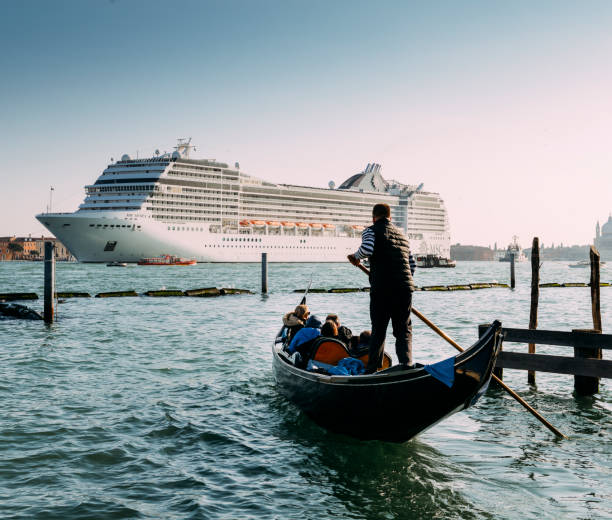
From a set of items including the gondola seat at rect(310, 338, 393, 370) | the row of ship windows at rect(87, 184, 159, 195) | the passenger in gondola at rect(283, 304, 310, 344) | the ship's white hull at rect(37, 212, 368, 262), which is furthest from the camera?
the row of ship windows at rect(87, 184, 159, 195)

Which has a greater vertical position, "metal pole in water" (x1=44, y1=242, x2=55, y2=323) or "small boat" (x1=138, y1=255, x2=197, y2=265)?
"small boat" (x1=138, y1=255, x2=197, y2=265)

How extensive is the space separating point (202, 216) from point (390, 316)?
73.4 m

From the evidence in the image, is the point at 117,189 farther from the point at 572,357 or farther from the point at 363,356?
the point at 572,357

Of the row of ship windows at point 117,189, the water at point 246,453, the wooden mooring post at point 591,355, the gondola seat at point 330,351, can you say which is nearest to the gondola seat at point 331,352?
the gondola seat at point 330,351

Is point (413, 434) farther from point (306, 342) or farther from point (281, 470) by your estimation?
point (306, 342)

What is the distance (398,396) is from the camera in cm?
564

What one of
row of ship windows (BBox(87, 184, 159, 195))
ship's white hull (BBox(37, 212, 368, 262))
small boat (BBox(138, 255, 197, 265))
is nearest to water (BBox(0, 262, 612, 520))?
small boat (BBox(138, 255, 197, 265))

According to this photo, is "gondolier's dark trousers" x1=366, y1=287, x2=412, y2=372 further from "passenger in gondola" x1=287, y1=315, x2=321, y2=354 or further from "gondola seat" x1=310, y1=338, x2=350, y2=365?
"passenger in gondola" x1=287, y1=315, x2=321, y2=354

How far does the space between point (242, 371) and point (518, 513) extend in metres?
6.80

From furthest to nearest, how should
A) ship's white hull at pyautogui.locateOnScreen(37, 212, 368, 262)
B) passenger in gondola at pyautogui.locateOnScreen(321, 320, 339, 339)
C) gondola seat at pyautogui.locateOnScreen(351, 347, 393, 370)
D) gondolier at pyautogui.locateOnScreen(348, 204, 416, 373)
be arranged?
ship's white hull at pyautogui.locateOnScreen(37, 212, 368, 262), passenger in gondola at pyautogui.locateOnScreen(321, 320, 339, 339), gondola seat at pyautogui.locateOnScreen(351, 347, 393, 370), gondolier at pyautogui.locateOnScreen(348, 204, 416, 373)

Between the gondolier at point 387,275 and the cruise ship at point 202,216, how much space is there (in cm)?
6779

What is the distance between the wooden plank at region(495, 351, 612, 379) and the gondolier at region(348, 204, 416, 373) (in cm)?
297

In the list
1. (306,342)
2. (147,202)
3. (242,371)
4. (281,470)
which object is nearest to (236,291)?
(242,371)

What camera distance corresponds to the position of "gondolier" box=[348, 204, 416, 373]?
6139 mm
